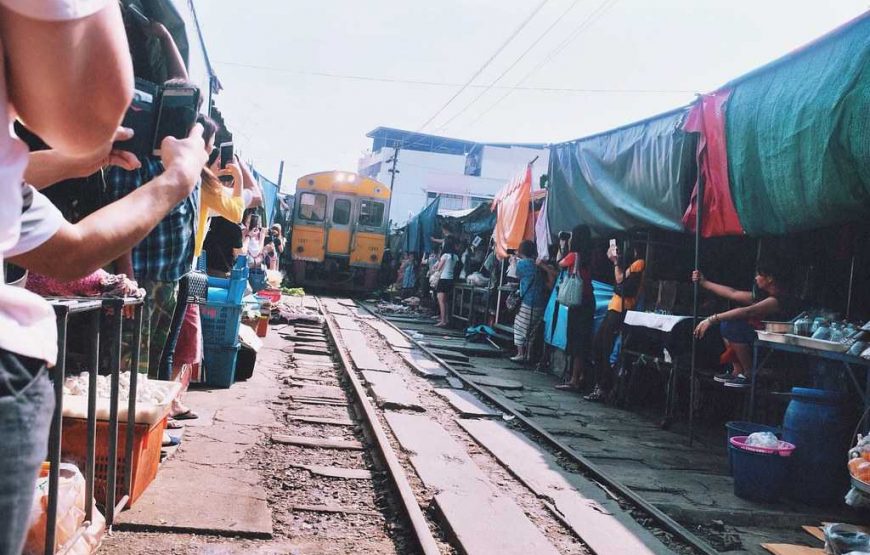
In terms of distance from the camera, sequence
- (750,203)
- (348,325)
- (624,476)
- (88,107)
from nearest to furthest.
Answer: (88,107), (624,476), (750,203), (348,325)

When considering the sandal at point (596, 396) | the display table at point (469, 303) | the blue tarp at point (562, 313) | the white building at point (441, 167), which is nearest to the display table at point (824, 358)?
the sandal at point (596, 396)

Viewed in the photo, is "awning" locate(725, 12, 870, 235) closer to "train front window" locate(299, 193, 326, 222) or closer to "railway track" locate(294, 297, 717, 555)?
"railway track" locate(294, 297, 717, 555)

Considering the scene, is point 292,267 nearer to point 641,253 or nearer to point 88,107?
point 641,253

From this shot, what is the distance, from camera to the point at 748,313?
6191 mm

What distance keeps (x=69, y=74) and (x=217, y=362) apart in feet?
19.9

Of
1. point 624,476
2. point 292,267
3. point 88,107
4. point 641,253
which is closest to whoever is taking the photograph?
point 88,107

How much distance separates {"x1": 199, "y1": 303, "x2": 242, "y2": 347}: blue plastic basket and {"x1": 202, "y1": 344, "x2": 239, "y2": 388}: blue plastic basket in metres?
0.13

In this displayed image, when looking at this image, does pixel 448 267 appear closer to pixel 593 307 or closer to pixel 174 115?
pixel 593 307

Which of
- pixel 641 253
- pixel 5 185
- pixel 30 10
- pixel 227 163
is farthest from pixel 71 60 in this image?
pixel 641 253

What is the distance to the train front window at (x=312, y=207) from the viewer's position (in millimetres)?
20875

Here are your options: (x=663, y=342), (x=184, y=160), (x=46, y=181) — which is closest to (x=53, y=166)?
(x=46, y=181)

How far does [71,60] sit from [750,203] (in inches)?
220

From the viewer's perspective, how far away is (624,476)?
5.15 metres

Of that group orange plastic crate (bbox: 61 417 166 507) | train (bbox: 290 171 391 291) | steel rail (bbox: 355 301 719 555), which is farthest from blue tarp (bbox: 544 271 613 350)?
train (bbox: 290 171 391 291)
